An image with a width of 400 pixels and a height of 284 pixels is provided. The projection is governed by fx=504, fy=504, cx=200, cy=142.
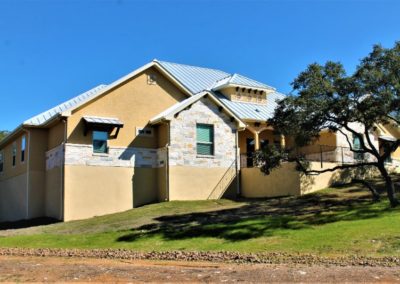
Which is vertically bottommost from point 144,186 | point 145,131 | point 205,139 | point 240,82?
point 144,186

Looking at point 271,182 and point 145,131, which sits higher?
point 145,131

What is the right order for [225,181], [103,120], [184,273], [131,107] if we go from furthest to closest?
[225,181] → [131,107] → [103,120] → [184,273]

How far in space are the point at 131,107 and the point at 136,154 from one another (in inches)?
98.5

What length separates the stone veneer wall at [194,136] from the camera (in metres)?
26.2

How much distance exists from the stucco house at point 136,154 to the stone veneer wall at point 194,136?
5 cm

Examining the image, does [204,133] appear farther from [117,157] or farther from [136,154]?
[117,157]

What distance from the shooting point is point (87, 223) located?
873 inches

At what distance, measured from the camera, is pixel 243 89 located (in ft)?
107

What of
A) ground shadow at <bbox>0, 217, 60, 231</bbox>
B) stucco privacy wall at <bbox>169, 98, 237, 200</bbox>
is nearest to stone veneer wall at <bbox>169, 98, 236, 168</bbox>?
stucco privacy wall at <bbox>169, 98, 237, 200</bbox>

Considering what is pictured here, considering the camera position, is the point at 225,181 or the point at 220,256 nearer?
the point at 220,256

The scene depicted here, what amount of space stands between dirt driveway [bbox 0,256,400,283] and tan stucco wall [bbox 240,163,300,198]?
42.7ft

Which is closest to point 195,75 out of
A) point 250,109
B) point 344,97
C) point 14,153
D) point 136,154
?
point 250,109

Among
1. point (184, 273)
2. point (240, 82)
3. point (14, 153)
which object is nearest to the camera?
point (184, 273)

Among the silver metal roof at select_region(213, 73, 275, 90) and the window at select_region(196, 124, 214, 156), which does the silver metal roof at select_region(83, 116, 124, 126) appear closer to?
the window at select_region(196, 124, 214, 156)
